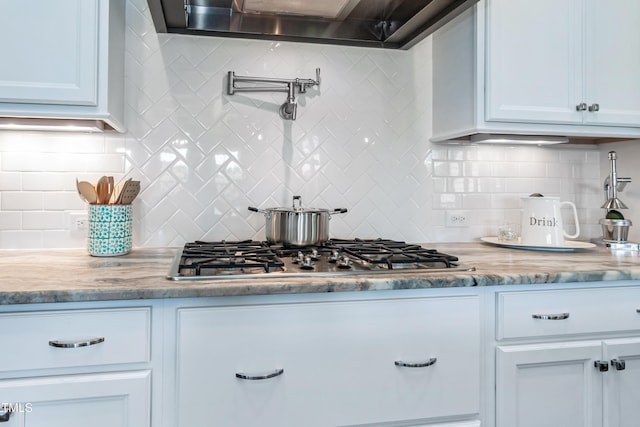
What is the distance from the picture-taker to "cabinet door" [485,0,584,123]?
5.33 feet

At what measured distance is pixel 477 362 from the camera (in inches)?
48.5

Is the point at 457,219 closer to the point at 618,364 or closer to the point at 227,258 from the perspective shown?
the point at 618,364

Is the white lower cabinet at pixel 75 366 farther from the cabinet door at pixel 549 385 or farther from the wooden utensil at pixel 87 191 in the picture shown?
the cabinet door at pixel 549 385

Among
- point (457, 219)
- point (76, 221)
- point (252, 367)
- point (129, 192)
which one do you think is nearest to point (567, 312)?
point (457, 219)

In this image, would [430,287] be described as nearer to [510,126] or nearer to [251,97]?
[510,126]

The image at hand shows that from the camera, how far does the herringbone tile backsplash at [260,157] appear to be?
1.65m

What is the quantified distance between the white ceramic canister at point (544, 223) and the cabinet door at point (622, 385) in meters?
0.48

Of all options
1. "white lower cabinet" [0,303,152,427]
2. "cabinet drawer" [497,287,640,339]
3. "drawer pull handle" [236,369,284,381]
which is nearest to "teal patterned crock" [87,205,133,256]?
"white lower cabinet" [0,303,152,427]

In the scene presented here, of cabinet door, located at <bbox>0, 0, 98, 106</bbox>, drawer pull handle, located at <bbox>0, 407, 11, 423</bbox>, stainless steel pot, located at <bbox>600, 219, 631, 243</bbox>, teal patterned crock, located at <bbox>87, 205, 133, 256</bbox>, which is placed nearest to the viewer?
drawer pull handle, located at <bbox>0, 407, 11, 423</bbox>

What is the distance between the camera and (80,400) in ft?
3.35

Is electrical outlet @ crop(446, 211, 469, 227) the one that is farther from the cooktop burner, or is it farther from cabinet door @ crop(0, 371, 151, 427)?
cabinet door @ crop(0, 371, 151, 427)

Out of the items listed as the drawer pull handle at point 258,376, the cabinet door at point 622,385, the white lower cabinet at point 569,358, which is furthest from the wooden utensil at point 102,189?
the cabinet door at point 622,385

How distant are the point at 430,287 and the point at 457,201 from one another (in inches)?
37.4

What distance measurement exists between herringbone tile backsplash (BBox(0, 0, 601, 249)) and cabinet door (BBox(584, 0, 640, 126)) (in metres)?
0.38
